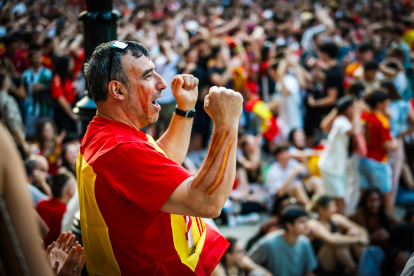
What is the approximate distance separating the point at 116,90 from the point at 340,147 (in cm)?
419

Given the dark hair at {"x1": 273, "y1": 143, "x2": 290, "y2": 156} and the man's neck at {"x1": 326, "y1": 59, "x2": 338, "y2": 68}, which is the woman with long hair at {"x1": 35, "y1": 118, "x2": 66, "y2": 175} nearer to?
the dark hair at {"x1": 273, "y1": 143, "x2": 290, "y2": 156}

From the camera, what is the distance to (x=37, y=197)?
157 inches

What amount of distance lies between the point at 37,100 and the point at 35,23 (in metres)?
5.03

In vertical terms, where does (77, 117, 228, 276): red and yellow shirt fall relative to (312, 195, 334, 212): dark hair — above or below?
above

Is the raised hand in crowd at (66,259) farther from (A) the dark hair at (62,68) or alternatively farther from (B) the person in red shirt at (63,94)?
(A) the dark hair at (62,68)

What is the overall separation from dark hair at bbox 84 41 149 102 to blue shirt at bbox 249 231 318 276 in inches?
122

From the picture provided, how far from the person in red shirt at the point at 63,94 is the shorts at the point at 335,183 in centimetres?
362

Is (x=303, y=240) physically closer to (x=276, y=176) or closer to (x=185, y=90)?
(x=276, y=176)

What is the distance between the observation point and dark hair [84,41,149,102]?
1795mm

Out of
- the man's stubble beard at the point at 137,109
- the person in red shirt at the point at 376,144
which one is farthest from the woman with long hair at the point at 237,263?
the man's stubble beard at the point at 137,109

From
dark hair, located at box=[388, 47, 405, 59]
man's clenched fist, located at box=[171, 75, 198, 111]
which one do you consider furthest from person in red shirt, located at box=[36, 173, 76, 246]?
dark hair, located at box=[388, 47, 405, 59]

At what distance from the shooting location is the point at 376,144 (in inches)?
221

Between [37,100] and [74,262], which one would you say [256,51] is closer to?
[37,100]

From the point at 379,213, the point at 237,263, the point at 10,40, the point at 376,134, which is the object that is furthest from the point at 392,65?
the point at 10,40
